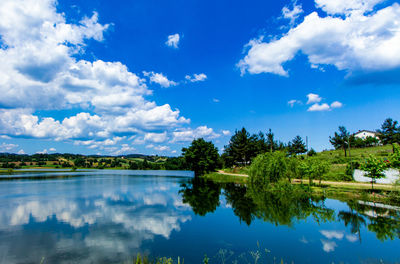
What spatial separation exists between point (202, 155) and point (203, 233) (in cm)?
6798

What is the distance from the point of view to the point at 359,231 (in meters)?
14.9

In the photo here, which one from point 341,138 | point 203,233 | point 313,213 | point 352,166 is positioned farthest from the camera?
point 341,138

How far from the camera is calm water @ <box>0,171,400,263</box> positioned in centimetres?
1113

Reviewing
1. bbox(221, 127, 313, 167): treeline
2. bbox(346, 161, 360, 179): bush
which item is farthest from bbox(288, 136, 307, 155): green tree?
bbox(346, 161, 360, 179): bush

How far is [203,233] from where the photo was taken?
1493 cm

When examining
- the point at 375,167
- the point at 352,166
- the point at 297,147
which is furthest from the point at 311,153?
the point at 375,167

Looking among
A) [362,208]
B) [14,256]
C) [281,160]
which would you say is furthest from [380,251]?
[281,160]

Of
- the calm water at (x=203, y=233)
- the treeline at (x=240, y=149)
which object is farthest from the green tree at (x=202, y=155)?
the calm water at (x=203, y=233)

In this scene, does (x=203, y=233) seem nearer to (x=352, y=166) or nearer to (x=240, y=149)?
(x=352, y=166)

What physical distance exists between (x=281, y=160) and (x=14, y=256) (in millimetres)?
32418

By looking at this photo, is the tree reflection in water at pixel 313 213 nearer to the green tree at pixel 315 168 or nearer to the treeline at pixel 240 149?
the green tree at pixel 315 168

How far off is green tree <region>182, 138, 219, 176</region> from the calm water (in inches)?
2267

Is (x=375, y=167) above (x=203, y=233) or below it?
above

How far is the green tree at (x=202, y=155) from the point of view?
81.1 metres
